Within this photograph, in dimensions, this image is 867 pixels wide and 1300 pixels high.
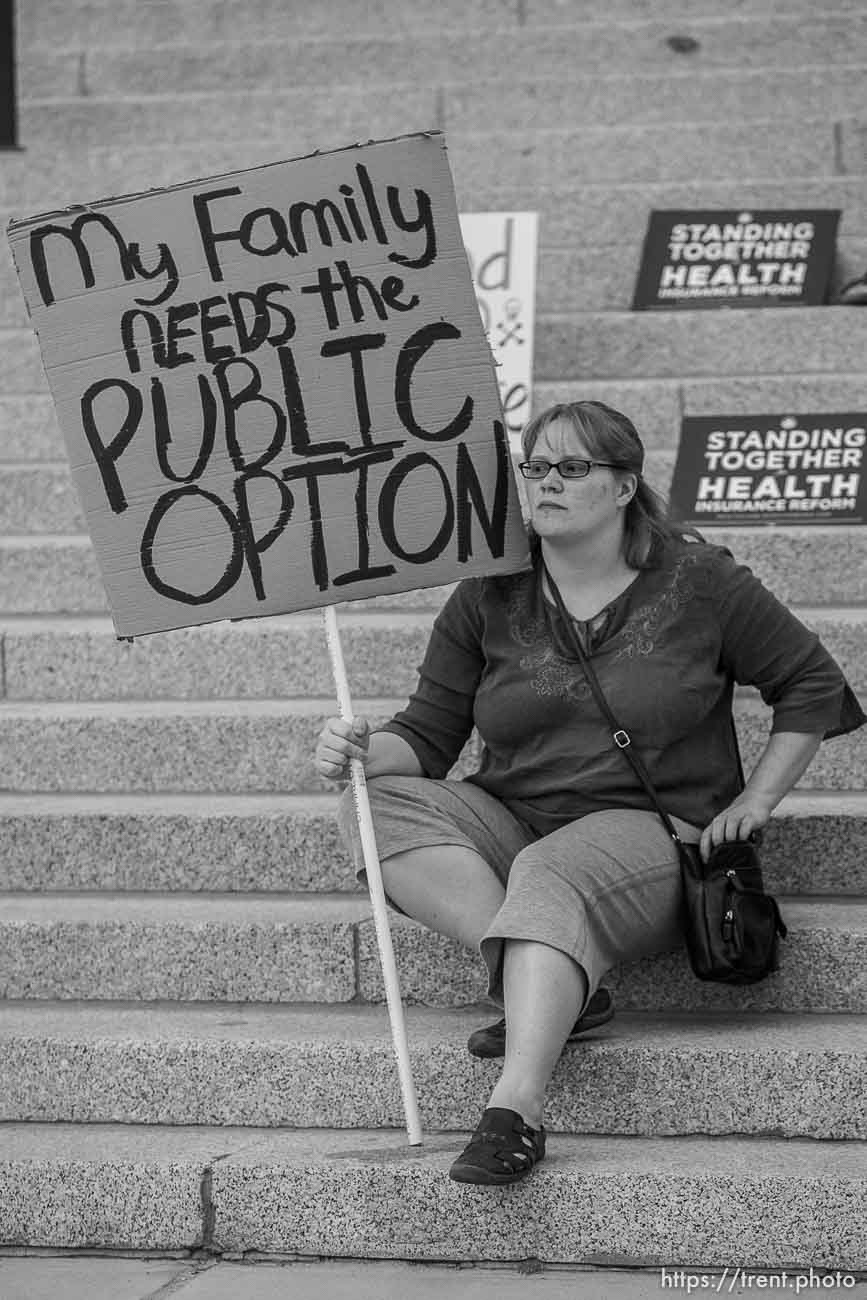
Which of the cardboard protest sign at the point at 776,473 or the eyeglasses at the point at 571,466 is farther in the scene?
the cardboard protest sign at the point at 776,473

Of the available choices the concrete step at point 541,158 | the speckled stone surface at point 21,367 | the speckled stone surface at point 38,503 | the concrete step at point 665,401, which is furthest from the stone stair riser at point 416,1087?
the concrete step at point 541,158

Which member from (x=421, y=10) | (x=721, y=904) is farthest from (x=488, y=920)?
(x=421, y=10)

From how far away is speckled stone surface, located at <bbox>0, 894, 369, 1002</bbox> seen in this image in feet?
11.0

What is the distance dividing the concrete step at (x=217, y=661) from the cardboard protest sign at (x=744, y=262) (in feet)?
4.87

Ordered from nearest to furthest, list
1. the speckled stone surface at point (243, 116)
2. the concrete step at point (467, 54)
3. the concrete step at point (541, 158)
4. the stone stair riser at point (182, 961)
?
the stone stair riser at point (182, 961) → the concrete step at point (541, 158) → the speckled stone surface at point (243, 116) → the concrete step at point (467, 54)

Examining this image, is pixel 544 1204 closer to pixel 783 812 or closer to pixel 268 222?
pixel 783 812

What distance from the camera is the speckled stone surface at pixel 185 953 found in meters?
3.36

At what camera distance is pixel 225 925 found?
337 cm

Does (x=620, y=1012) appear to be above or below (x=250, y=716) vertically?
below

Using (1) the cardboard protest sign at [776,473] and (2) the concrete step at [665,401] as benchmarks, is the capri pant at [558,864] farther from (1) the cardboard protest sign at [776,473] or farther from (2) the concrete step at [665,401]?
(2) the concrete step at [665,401]

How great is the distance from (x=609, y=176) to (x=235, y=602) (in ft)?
12.5

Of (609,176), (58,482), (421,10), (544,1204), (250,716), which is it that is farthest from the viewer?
(421,10)

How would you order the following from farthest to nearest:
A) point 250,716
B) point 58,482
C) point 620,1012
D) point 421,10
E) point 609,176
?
point 421,10
point 609,176
point 58,482
point 250,716
point 620,1012

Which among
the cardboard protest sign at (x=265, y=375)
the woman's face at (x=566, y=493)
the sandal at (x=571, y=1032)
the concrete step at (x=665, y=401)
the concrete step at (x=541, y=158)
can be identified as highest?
the cardboard protest sign at (x=265, y=375)
